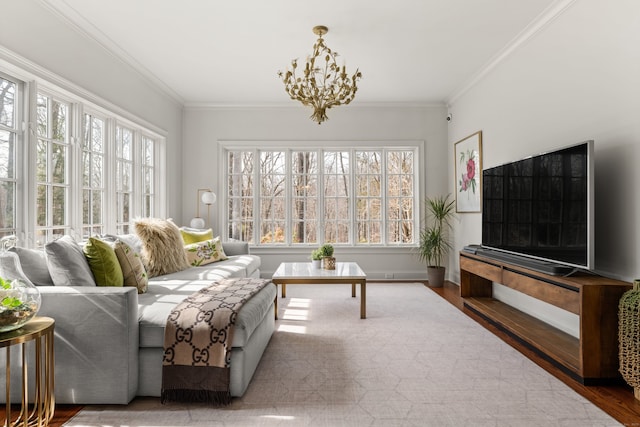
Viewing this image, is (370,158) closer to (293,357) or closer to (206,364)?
(293,357)

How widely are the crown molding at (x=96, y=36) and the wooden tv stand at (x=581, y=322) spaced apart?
4.11 m

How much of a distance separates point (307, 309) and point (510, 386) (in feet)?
7.17

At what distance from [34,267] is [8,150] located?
1.02m

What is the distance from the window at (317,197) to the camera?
5.99 meters

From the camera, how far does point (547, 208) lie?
2922 mm

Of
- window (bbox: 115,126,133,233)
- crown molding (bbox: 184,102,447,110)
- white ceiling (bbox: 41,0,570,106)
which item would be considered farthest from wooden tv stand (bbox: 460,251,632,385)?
window (bbox: 115,126,133,233)

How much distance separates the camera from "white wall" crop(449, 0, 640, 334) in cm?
252

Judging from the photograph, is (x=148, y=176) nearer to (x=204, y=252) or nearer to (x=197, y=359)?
(x=204, y=252)

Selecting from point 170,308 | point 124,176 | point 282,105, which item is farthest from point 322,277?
point 282,105

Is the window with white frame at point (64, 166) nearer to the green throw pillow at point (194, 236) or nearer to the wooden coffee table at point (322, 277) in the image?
the green throw pillow at point (194, 236)

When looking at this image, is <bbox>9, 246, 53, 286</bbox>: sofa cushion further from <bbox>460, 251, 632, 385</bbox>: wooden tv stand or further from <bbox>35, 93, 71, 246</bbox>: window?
<bbox>460, 251, 632, 385</bbox>: wooden tv stand

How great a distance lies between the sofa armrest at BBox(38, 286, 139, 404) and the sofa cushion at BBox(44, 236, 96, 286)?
19 cm

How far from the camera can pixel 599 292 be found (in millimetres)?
2295

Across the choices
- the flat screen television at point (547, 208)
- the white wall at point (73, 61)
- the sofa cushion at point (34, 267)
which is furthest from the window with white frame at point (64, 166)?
the flat screen television at point (547, 208)
